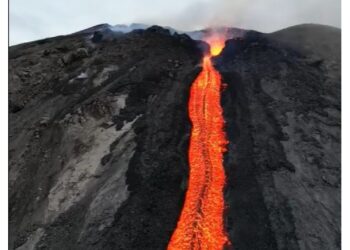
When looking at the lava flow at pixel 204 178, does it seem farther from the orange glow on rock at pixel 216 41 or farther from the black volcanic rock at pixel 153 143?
the orange glow on rock at pixel 216 41

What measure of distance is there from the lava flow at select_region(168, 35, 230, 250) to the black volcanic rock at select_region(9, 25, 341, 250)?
0.35m

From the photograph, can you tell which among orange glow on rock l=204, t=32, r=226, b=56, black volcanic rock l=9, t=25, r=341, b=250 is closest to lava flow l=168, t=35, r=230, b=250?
black volcanic rock l=9, t=25, r=341, b=250

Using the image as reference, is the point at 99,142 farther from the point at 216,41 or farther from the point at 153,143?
the point at 216,41

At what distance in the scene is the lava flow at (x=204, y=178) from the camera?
51.5ft

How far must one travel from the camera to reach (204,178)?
18.5m

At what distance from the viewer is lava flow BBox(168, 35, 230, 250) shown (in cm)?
1569

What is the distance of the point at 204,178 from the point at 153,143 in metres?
3.29

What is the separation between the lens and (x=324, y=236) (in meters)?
16.5

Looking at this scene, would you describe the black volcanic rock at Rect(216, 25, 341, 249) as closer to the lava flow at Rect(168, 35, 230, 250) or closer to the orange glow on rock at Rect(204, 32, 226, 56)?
the lava flow at Rect(168, 35, 230, 250)

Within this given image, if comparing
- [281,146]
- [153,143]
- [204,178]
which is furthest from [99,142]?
[281,146]

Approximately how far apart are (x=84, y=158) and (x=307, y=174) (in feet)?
30.5

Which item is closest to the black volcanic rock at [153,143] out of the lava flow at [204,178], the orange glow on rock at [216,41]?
the lava flow at [204,178]

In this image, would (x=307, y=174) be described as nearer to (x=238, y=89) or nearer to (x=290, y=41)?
(x=238, y=89)

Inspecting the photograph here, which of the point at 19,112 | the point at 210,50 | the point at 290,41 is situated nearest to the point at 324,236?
the point at 19,112
